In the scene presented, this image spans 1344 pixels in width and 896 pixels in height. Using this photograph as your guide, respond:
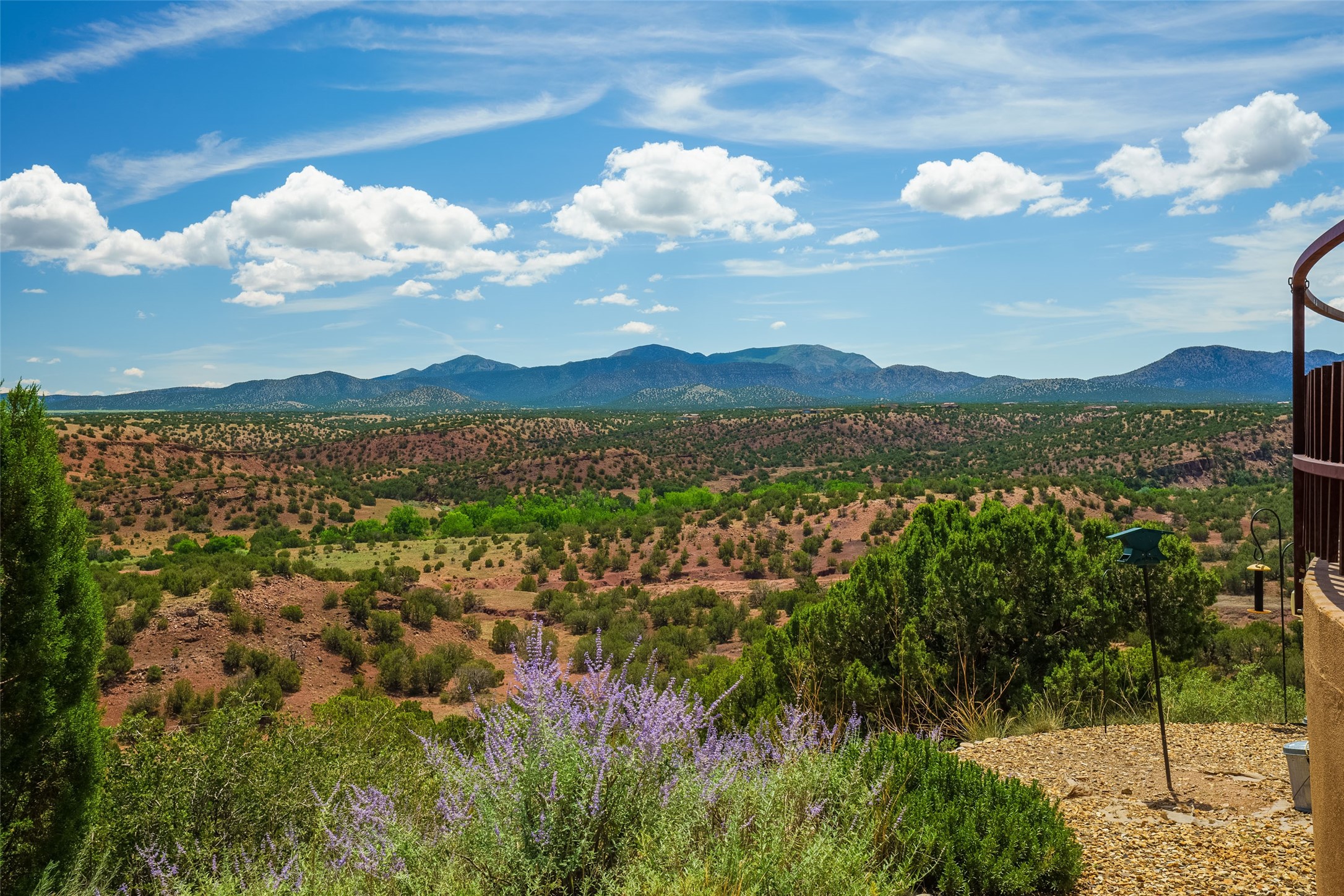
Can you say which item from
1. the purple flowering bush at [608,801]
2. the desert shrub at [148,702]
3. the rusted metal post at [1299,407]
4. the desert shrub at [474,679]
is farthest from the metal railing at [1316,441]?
the desert shrub at [148,702]

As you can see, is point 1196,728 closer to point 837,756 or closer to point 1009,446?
point 837,756

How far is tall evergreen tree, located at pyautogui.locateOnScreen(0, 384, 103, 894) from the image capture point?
18.8ft

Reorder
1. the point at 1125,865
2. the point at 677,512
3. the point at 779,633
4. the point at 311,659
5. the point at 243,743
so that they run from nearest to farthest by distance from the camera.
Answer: the point at 1125,865 < the point at 243,743 < the point at 779,633 < the point at 311,659 < the point at 677,512

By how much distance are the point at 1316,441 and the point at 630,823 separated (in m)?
4.25

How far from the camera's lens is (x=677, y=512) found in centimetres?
4278

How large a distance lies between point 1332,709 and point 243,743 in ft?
26.7

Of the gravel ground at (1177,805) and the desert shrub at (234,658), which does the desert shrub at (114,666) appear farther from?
the gravel ground at (1177,805)

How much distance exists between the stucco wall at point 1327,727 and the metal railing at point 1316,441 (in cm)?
43

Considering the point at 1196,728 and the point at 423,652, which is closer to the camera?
the point at 1196,728

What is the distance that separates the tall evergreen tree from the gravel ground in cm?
705

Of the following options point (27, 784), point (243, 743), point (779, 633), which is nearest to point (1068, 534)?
point (779, 633)

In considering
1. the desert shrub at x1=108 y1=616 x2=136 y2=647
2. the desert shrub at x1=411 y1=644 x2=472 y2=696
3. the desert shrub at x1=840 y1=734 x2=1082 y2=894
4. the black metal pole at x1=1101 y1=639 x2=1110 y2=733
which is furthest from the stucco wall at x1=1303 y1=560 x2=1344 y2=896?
the desert shrub at x1=108 y1=616 x2=136 y2=647

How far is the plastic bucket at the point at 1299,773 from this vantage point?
564cm

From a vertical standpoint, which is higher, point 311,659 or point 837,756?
point 837,756
